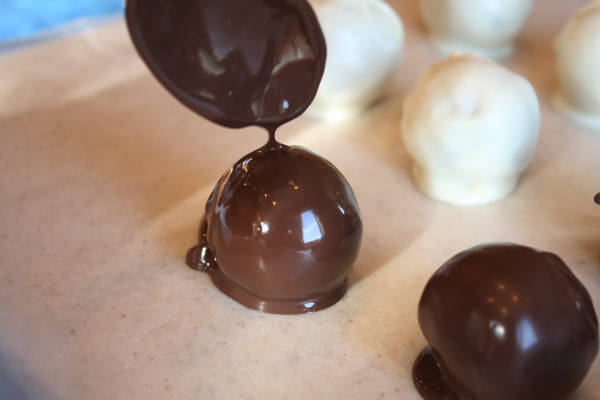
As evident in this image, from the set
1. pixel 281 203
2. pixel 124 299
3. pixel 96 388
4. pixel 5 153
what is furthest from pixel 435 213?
pixel 5 153

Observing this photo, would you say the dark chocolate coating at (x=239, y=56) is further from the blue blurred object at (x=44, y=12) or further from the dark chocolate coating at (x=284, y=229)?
the blue blurred object at (x=44, y=12)

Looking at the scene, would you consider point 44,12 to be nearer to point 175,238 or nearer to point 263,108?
point 175,238

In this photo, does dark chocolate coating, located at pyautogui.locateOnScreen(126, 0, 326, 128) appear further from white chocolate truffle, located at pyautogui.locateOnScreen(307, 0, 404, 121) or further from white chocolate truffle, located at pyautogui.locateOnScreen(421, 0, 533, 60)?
white chocolate truffle, located at pyautogui.locateOnScreen(421, 0, 533, 60)

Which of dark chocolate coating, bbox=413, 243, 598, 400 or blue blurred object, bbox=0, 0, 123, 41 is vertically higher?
dark chocolate coating, bbox=413, 243, 598, 400

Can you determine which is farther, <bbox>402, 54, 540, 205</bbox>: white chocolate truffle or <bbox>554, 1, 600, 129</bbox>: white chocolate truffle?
<bbox>554, 1, 600, 129</bbox>: white chocolate truffle

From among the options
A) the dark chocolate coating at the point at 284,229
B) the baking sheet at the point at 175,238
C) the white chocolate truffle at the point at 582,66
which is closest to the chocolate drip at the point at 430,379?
the baking sheet at the point at 175,238

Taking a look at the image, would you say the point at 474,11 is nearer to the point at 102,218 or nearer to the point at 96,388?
the point at 102,218

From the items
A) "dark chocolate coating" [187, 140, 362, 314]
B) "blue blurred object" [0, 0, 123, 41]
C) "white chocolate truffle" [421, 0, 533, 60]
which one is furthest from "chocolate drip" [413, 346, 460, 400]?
"blue blurred object" [0, 0, 123, 41]
